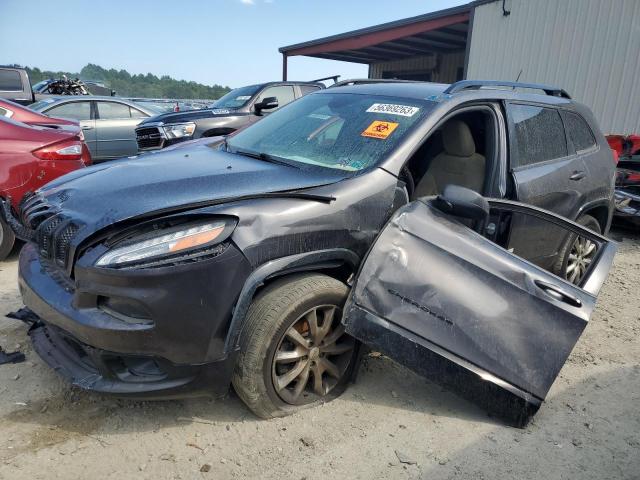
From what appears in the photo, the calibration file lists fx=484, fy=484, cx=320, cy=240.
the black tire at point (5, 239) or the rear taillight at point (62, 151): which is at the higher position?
the rear taillight at point (62, 151)

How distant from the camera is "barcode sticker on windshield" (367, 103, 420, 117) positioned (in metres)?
2.91

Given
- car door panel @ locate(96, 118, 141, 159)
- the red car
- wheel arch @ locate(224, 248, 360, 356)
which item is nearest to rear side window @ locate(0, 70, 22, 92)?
car door panel @ locate(96, 118, 141, 159)

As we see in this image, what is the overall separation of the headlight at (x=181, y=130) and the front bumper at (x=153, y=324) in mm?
5236

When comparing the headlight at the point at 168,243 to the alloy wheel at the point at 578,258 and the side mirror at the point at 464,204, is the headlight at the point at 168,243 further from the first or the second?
the alloy wheel at the point at 578,258

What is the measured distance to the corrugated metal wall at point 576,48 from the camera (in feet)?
30.3

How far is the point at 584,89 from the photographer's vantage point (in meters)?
9.98

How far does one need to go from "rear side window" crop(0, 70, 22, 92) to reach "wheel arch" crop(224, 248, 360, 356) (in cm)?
1138

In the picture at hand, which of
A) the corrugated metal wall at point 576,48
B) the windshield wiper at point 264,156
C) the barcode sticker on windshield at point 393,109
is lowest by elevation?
the windshield wiper at point 264,156

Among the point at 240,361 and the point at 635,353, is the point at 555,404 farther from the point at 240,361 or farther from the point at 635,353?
the point at 240,361

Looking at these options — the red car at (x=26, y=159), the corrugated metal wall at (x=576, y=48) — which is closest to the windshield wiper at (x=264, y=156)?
the red car at (x=26, y=159)

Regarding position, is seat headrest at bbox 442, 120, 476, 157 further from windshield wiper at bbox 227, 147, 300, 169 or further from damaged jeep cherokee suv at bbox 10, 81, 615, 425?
windshield wiper at bbox 227, 147, 300, 169

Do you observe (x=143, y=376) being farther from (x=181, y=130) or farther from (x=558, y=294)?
(x=181, y=130)

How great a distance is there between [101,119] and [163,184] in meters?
8.51

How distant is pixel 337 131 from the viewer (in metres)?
3.06
